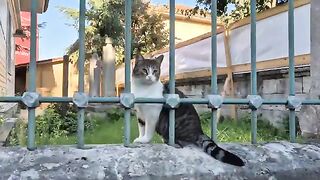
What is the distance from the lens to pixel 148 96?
5.99 feet

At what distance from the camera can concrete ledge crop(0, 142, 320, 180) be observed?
0.96 meters

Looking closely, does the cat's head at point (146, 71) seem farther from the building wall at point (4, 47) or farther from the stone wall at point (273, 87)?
the building wall at point (4, 47)

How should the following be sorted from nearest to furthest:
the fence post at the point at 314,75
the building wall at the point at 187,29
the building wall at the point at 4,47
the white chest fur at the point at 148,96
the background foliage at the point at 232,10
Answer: the fence post at the point at 314,75
the white chest fur at the point at 148,96
the building wall at the point at 4,47
the background foliage at the point at 232,10
the building wall at the point at 187,29

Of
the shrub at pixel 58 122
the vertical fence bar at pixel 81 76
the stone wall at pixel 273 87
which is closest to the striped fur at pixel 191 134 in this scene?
the vertical fence bar at pixel 81 76

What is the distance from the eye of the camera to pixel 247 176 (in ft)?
3.58

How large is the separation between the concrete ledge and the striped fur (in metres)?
0.03

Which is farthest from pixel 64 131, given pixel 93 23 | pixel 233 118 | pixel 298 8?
pixel 93 23

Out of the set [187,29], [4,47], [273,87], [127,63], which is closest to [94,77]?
[4,47]

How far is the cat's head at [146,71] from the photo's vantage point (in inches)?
83.5

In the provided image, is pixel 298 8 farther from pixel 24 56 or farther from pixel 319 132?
pixel 24 56

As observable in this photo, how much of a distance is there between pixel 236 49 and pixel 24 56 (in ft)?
40.6

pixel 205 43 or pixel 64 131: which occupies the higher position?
pixel 205 43

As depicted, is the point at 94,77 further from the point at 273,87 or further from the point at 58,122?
the point at 273,87

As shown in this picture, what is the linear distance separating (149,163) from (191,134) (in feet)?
1.32
